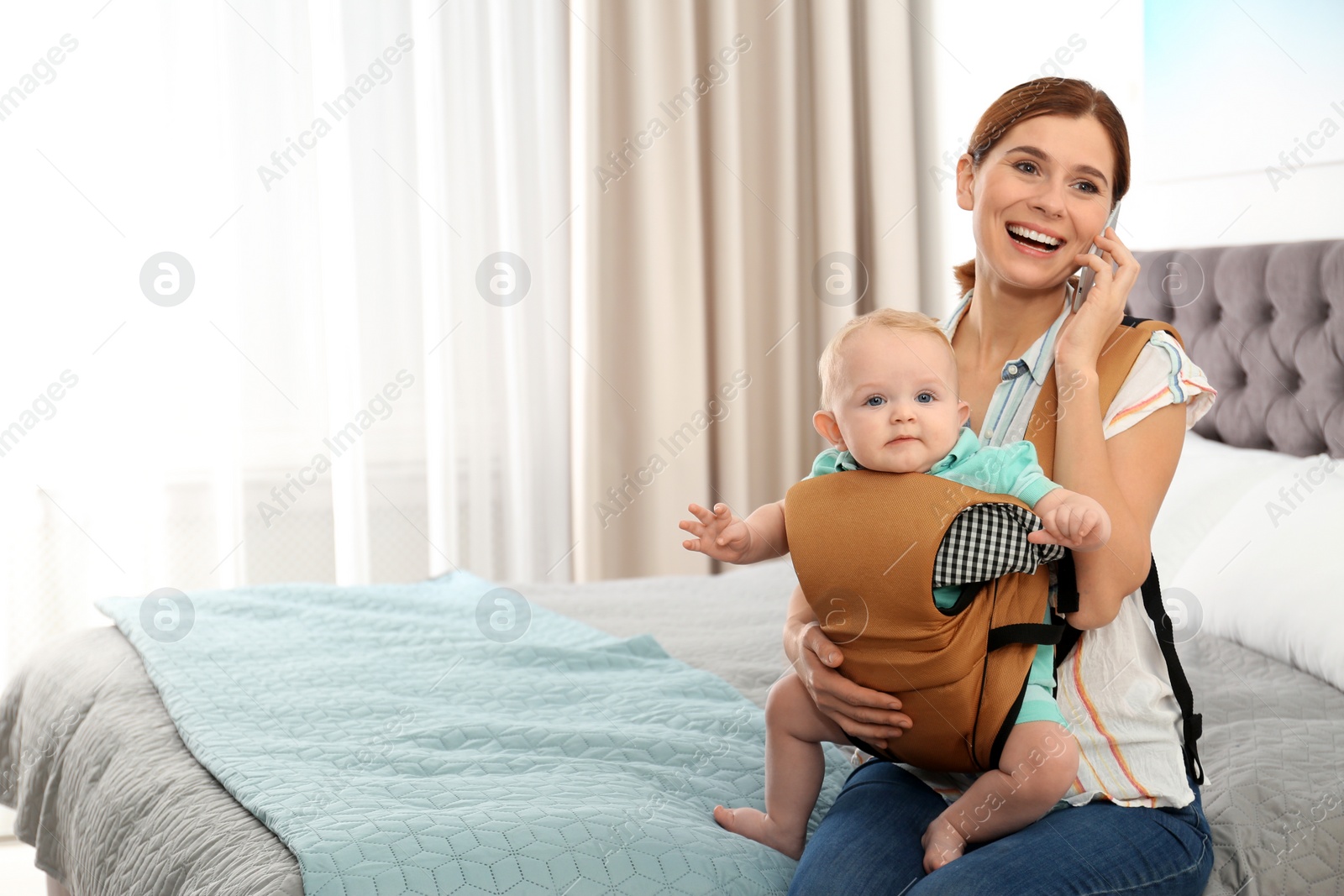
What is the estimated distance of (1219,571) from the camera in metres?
1.93

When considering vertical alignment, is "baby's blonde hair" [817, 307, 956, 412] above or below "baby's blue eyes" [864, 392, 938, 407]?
above

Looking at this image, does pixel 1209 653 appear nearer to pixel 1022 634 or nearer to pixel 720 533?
pixel 1022 634

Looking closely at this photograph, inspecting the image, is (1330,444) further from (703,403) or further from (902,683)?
(703,403)

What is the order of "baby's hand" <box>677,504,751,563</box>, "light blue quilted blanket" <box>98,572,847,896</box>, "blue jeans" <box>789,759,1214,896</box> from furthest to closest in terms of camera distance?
"baby's hand" <box>677,504,751,563</box> < "light blue quilted blanket" <box>98,572,847,896</box> < "blue jeans" <box>789,759,1214,896</box>

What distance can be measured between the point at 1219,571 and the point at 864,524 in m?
1.01

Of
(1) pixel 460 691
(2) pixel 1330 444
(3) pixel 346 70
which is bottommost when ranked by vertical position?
(1) pixel 460 691

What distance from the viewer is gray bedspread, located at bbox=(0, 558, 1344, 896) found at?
1.26 meters

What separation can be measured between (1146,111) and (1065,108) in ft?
4.97

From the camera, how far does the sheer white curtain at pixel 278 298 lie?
2975mm

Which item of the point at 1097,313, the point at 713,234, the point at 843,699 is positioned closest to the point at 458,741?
the point at 843,699

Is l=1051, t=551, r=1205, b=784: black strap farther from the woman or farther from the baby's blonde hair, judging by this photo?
the baby's blonde hair

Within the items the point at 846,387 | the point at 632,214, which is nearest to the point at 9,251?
the point at 632,214

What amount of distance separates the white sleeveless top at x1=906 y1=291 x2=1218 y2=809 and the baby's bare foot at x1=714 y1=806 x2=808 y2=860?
16cm

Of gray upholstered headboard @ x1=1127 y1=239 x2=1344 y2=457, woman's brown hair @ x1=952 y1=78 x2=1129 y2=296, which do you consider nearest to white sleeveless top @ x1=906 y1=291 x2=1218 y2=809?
woman's brown hair @ x1=952 y1=78 x2=1129 y2=296
